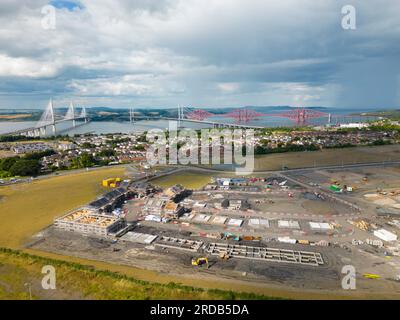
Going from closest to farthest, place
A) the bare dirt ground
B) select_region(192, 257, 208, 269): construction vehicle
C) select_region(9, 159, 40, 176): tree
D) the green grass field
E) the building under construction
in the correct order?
1. the green grass field
2. the bare dirt ground
3. select_region(192, 257, 208, 269): construction vehicle
4. the building under construction
5. select_region(9, 159, 40, 176): tree

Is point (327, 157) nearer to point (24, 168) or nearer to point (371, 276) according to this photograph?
point (371, 276)

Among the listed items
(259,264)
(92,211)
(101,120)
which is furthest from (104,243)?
(101,120)

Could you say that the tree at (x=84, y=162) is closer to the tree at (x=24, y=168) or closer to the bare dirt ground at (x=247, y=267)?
the tree at (x=24, y=168)

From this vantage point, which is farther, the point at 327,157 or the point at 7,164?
the point at 327,157

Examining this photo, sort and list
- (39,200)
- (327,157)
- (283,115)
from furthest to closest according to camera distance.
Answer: (283,115) < (327,157) < (39,200)

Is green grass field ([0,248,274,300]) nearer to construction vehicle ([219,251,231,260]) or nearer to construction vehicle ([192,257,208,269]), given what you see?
construction vehicle ([192,257,208,269])

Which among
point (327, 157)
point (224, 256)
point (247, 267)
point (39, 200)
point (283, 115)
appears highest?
point (283, 115)

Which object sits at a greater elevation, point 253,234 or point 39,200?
point 39,200

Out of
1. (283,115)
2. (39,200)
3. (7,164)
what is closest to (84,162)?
(7,164)

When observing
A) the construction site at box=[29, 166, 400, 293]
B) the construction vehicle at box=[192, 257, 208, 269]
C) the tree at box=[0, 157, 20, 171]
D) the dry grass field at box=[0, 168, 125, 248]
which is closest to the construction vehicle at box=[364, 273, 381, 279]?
the construction site at box=[29, 166, 400, 293]

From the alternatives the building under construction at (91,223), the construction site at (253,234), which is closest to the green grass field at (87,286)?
the construction site at (253,234)
